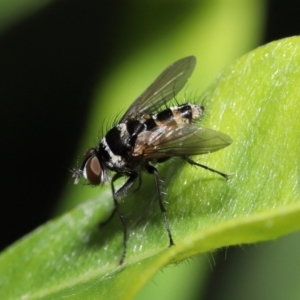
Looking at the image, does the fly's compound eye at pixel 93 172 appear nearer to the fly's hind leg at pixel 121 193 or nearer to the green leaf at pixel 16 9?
the fly's hind leg at pixel 121 193

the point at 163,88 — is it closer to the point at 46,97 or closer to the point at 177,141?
the point at 177,141

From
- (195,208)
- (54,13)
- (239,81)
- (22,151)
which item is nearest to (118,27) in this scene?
(54,13)

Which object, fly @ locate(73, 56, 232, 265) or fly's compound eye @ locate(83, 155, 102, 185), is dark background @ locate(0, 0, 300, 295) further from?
fly's compound eye @ locate(83, 155, 102, 185)

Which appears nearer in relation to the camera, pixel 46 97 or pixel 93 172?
pixel 93 172

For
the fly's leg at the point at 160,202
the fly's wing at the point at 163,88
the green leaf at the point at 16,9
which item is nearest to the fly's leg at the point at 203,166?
the fly's leg at the point at 160,202

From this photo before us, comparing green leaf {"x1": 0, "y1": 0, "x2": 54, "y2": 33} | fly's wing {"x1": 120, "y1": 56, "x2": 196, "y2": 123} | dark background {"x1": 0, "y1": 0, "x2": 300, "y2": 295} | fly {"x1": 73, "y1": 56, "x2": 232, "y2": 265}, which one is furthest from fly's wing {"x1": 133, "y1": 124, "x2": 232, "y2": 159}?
green leaf {"x1": 0, "y1": 0, "x2": 54, "y2": 33}

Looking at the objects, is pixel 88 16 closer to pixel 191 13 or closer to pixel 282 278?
pixel 191 13

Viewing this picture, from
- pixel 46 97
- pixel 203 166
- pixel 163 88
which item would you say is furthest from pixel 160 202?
pixel 46 97
